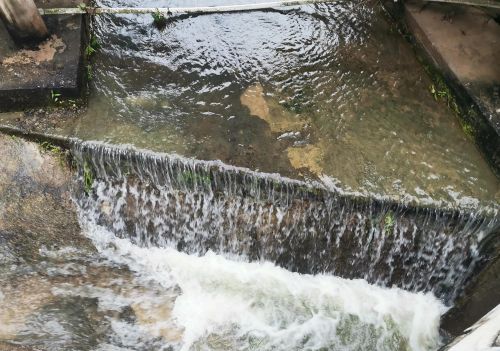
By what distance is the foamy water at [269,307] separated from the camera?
416cm

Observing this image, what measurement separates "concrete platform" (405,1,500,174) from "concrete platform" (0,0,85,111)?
345 centimetres

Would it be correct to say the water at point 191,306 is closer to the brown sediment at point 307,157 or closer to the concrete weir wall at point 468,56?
the brown sediment at point 307,157

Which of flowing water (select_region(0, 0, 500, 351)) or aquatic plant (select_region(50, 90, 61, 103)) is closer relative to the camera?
flowing water (select_region(0, 0, 500, 351))

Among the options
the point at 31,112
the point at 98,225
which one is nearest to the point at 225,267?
the point at 98,225

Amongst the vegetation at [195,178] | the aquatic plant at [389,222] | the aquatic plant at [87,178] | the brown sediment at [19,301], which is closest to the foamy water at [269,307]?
the aquatic plant at [87,178]

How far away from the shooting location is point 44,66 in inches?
169

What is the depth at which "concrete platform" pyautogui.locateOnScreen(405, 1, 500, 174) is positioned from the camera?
392cm

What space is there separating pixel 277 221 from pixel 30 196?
2253 millimetres

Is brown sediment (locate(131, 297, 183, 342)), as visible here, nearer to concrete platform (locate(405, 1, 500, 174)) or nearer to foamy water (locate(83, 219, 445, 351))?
foamy water (locate(83, 219, 445, 351))

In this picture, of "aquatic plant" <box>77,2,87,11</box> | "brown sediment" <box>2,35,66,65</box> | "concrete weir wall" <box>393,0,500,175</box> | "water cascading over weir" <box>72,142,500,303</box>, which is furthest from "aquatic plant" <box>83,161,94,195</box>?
"concrete weir wall" <box>393,0,500,175</box>

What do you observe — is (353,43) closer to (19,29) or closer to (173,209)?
(173,209)

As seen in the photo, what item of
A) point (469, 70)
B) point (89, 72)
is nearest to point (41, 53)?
point (89, 72)

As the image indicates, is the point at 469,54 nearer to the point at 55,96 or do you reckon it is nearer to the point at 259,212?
the point at 259,212

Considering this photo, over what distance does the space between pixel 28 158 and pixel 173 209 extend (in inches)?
54.6
